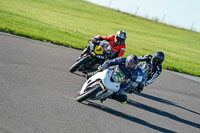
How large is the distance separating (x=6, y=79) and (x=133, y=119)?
10.4 ft

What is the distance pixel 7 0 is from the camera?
119 feet

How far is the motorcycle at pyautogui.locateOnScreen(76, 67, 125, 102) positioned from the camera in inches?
335

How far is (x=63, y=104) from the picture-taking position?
8.42 meters

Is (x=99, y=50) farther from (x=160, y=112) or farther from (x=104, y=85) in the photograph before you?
(x=104, y=85)

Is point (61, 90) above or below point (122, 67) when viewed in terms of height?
below

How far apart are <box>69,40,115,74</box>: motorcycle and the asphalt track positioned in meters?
0.50

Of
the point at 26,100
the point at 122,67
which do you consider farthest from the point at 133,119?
the point at 26,100

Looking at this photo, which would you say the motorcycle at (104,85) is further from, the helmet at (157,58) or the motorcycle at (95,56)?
the helmet at (157,58)

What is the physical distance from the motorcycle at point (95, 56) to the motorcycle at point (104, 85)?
260cm

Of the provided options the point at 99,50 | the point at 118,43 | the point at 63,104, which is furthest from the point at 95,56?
the point at 63,104

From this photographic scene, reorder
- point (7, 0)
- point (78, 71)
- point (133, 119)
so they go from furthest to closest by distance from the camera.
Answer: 1. point (7, 0)
2. point (78, 71)
3. point (133, 119)

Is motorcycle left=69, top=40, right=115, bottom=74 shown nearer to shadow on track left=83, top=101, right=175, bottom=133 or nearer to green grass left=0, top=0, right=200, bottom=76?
shadow on track left=83, top=101, right=175, bottom=133

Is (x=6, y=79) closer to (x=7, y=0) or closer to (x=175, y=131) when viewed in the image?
(x=175, y=131)

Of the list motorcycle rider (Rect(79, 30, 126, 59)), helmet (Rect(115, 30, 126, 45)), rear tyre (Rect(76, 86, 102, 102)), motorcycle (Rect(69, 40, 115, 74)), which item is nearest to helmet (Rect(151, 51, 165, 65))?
motorcycle rider (Rect(79, 30, 126, 59))
